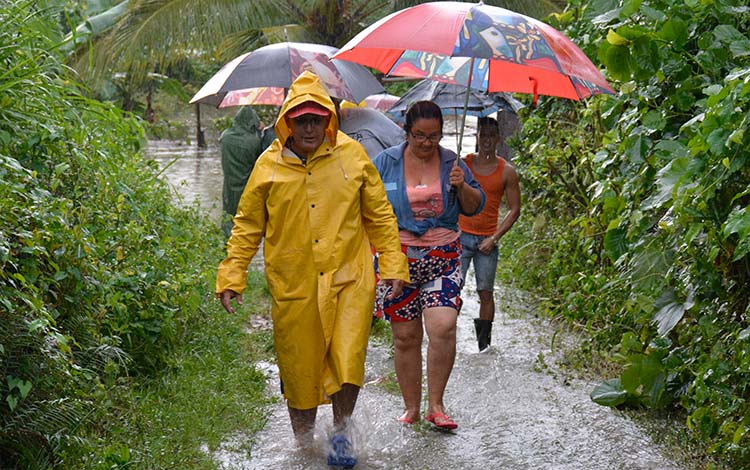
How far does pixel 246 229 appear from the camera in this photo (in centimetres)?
521

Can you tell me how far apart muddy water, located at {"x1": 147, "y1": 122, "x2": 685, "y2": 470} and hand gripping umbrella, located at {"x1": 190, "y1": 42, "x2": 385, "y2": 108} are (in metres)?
2.02

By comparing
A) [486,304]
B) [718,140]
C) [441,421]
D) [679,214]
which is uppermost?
[718,140]

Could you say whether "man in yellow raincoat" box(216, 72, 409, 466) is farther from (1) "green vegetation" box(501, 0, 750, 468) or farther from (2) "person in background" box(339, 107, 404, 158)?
(2) "person in background" box(339, 107, 404, 158)

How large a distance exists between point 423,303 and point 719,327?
1.70 m

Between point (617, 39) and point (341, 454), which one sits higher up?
point (617, 39)

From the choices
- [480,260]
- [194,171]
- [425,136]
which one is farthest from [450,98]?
[194,171]

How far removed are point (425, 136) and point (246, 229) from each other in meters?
1.22

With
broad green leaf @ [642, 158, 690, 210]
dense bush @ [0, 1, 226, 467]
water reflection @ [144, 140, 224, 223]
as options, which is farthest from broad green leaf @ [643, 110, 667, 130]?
water reflection @ [144, 140, 224, 223]

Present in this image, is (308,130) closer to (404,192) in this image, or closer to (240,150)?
(404,192)

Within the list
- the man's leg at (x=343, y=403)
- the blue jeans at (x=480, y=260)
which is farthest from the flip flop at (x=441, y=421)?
the blue jeans at (x=480, y=260)

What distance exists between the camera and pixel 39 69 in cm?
569

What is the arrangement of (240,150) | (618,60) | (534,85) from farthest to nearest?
(240,150) < (534,85) < (618,60)

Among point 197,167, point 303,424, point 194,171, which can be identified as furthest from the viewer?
point 197,167

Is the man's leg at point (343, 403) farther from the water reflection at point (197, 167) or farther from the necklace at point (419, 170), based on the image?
the water reflection at point (197, 167)
